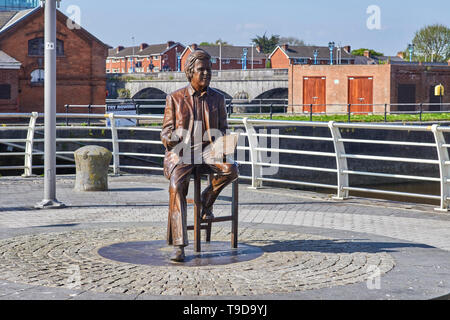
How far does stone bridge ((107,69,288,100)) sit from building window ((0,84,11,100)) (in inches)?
788

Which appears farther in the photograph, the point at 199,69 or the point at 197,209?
the point at 197,209

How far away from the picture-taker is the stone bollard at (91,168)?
42.5 ft

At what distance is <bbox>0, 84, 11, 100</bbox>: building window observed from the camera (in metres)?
49.0

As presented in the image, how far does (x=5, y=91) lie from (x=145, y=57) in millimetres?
76232

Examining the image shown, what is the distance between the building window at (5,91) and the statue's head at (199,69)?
43646mm

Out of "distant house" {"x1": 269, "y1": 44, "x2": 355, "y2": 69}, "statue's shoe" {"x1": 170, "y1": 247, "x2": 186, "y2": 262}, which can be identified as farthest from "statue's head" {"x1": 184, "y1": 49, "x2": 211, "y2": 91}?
"distant house" {"x1": 269, "y1": 44, "x2": 355, "y2": 69}

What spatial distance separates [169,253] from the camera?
7598 millimetres

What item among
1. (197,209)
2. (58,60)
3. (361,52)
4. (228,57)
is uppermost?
(361,52)

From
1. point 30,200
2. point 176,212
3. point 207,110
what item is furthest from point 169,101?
point 30,200

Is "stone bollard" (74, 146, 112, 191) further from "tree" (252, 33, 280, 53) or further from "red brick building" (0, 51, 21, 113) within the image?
"tree" (252, 33, 280, 53)

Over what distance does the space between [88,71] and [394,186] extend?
89.0 ft

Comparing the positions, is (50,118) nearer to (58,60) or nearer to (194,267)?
(194,267)
